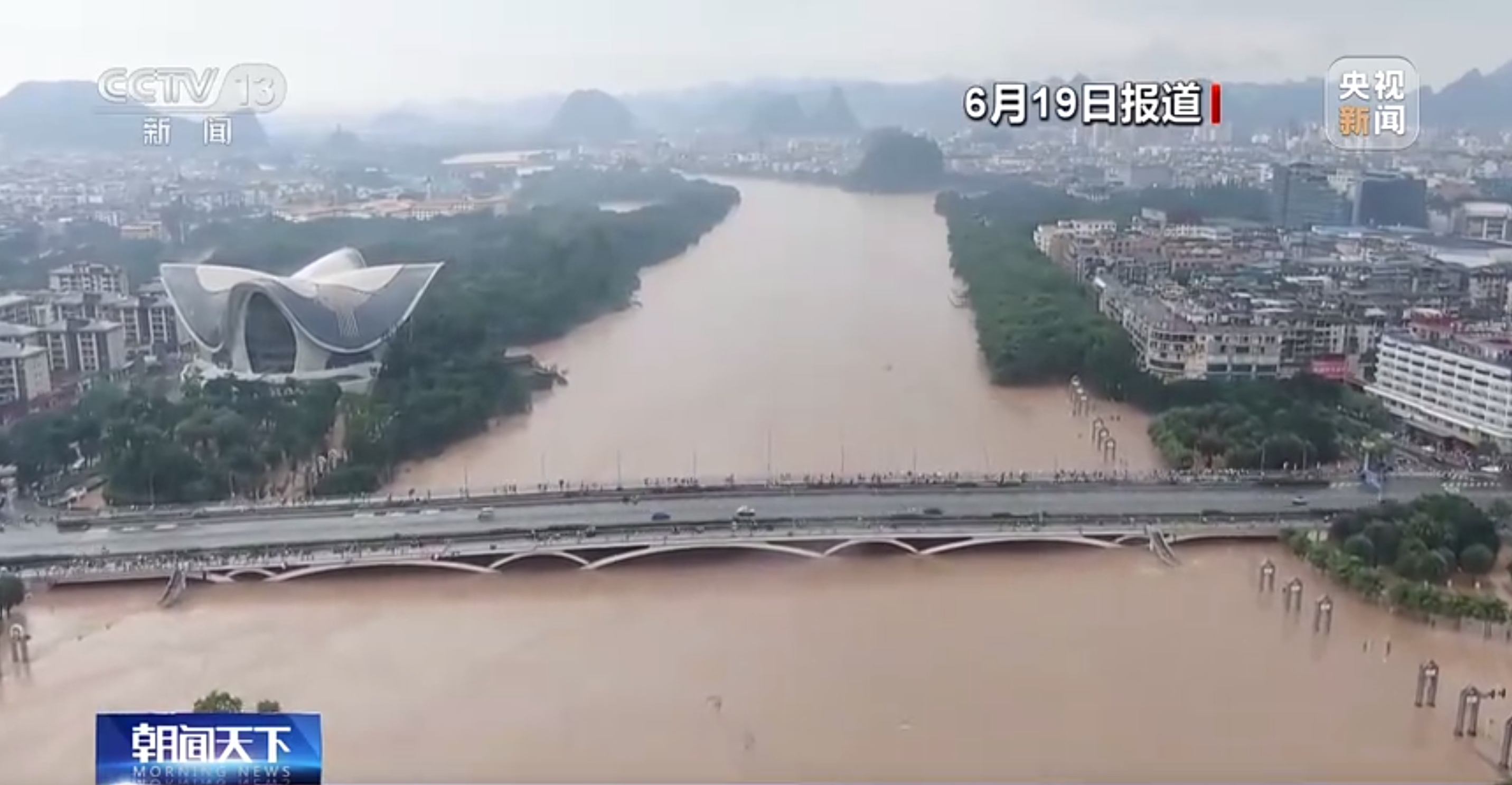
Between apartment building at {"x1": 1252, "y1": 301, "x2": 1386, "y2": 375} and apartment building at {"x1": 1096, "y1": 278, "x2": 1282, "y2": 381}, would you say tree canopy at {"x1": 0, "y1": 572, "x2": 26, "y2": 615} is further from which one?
apartment building at {"x1": 1252, "y1": 301, "x2": 1386, "y2": 375}

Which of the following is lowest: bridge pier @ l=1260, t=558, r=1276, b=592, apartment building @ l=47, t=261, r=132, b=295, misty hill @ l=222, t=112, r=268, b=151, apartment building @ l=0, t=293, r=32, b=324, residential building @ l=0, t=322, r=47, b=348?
bridge pier @ l=1260, t=558, r=1276, b=592

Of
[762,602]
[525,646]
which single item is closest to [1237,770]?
[762,602]

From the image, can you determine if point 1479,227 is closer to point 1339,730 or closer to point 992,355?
point 992,355

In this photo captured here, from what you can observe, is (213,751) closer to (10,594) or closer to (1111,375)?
(10,594)

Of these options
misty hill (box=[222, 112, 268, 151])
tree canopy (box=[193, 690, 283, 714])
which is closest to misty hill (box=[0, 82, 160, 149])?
misty hill (box=[222, 112, 268, 151])

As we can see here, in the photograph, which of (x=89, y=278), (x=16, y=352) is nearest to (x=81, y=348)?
(x=16, y=352)

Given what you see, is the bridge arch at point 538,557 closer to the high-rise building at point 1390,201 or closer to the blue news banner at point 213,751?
the blue news banner at point 213,751

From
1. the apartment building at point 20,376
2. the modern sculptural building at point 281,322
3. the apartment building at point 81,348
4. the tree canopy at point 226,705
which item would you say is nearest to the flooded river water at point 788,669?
the tree canopy at point 226,705
